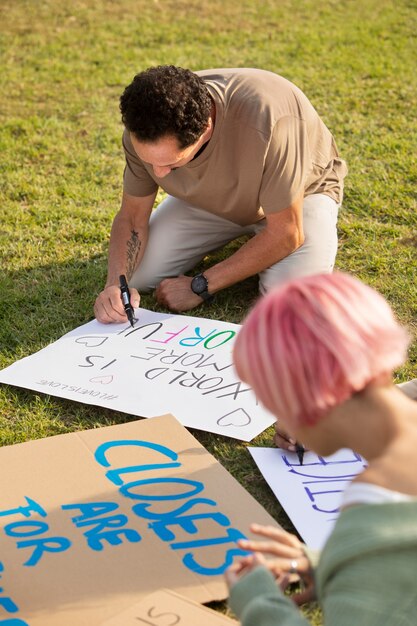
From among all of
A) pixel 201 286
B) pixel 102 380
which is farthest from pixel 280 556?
pixel 201 286

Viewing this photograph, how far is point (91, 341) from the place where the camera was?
3.20 m

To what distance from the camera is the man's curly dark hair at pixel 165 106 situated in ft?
9.36

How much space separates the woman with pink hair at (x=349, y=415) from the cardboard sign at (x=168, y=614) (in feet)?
1.69

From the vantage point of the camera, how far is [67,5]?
7.42m

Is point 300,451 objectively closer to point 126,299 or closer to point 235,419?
point 235,419

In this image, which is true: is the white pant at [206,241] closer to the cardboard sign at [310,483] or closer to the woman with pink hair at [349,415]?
the cardboard sign at [310,483]

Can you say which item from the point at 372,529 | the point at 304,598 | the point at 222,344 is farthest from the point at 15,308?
the point at 372,529

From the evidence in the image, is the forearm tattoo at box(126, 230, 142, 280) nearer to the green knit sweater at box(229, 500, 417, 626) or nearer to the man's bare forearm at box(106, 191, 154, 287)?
the man's bare forearm at box(106, 191, 154, 287)

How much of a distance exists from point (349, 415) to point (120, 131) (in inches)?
159

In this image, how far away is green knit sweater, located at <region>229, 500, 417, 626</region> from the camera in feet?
4.17

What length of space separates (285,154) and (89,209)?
4.57ft

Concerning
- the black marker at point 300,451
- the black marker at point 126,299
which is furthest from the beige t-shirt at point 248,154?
the black marker at point 300,451

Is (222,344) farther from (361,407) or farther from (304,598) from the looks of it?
(361,407)

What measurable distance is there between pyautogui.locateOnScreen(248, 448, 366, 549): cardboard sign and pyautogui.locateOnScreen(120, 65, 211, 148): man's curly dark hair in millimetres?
1067
